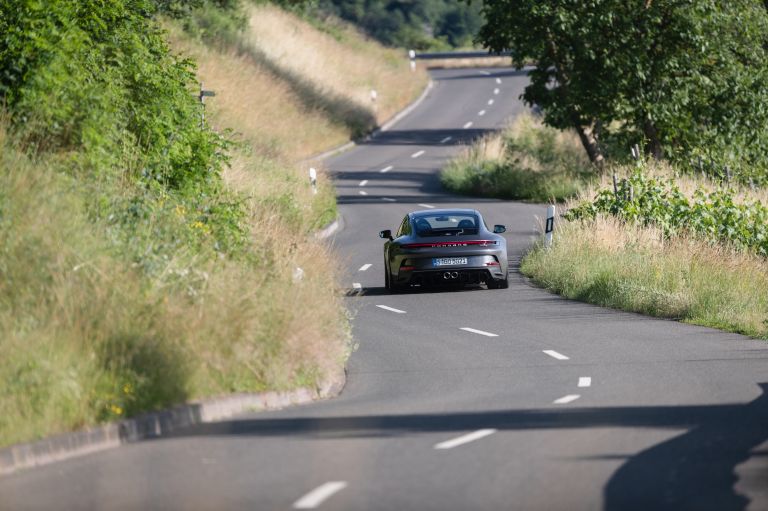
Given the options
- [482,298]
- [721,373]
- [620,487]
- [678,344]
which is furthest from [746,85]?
[620,487]

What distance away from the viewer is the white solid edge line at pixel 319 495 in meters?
8.54

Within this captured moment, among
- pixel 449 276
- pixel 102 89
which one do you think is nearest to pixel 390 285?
pixel 449 276

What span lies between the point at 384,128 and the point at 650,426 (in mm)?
55329

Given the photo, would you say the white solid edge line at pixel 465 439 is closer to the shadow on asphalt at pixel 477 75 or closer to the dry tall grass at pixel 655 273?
the dry tall grass at pixel 655 273

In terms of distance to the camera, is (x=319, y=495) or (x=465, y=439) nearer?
(x=319, y=495)

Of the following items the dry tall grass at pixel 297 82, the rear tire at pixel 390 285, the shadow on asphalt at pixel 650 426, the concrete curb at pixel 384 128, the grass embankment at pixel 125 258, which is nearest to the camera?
the shadow on asphalt at pixel 650 426

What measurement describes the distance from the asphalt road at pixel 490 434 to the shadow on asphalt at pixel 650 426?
2 cm

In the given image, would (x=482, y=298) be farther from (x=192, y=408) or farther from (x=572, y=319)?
(x=192, y=408)

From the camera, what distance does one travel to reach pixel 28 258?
1298cm

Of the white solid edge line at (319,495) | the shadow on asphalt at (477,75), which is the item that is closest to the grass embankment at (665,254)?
the white solid edge line at (319,495)

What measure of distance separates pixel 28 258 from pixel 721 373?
287 inches

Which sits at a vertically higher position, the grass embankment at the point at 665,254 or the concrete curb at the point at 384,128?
the concrete curb at the point at 384,128

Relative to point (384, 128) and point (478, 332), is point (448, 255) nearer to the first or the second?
point (478, 332)

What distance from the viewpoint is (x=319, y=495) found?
348 inches
